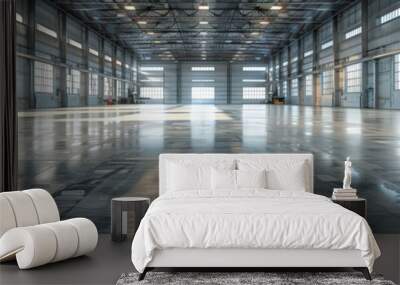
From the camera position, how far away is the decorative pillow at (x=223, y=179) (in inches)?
294

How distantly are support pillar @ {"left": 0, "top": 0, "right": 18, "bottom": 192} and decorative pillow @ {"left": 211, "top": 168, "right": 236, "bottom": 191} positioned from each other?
3.16 m

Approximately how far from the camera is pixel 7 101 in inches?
353

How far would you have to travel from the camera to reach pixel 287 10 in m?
43.1

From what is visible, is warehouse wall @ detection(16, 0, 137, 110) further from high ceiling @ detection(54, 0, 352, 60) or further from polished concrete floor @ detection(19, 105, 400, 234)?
polished concrete floor @ detection(19, 105, 400, 234)

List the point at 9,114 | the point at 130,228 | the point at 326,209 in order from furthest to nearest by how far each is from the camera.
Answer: the point at 9,114, the point at 130,228, the point at 326,209

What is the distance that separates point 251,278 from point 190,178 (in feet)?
7.29

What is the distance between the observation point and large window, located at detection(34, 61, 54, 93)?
43.9 metres

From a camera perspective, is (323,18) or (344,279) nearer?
(344,279)

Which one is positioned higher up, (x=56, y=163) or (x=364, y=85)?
(x=364, y=85)

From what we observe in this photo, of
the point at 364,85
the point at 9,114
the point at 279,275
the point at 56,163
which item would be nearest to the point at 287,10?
the point at 364,85

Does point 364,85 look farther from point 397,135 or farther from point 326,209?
point 326,209

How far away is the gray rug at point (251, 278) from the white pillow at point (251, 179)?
179 centimetres

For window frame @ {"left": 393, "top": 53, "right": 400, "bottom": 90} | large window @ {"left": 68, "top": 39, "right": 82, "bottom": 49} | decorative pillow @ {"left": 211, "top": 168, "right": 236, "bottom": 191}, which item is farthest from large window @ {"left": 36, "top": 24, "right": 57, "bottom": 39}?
decorative pillow @ {"left": 211, "top": 168, "right": 236, "bottom": 191}

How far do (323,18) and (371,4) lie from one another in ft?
20.5
